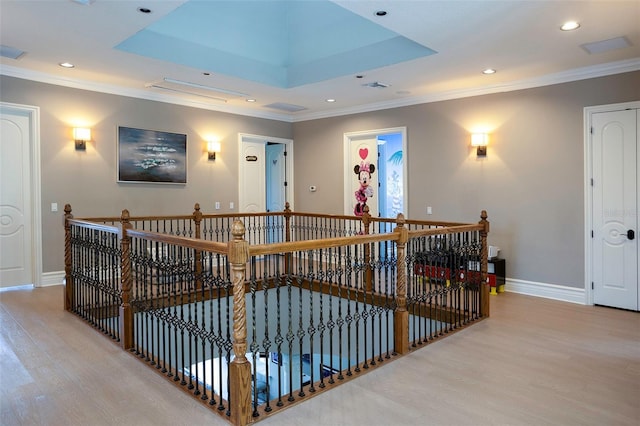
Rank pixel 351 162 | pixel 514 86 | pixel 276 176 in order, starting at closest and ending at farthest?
pixel 514 86 < pixel 351 162 < pixel 276 176

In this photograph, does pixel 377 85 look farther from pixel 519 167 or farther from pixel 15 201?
pixel 15 201

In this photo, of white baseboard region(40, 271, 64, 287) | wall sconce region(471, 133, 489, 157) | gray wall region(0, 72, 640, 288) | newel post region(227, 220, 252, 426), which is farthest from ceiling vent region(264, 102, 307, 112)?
newel post region(227, 220, 252, 426)

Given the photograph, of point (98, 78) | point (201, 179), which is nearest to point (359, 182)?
point (201, 179)

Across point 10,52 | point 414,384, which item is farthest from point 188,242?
point 10,52

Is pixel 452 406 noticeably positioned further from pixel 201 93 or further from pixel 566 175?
pixel 201 93

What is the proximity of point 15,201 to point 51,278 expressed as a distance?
1.12 metres

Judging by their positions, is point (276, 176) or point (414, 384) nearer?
point (414, 384)

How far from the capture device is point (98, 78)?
5801 millimetres

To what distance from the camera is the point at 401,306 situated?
3.74 m

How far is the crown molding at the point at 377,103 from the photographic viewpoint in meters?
5.08

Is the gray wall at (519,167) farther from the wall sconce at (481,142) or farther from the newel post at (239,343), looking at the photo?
the newel post at (239,343)

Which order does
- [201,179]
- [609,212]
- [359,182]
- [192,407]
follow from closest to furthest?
[192,407], [609,212], [201,179], [359,182]

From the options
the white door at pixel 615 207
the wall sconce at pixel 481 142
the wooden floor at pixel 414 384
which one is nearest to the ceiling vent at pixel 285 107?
the wall sconce at pixel 481 142

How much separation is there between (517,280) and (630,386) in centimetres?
287
